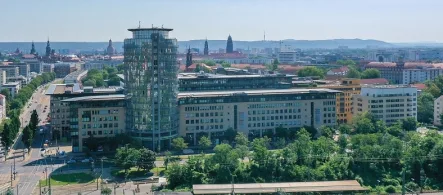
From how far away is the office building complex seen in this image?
194 ft

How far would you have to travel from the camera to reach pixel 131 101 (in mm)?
46625

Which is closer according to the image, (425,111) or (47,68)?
(425,111)

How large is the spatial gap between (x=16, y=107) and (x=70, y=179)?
38585mm

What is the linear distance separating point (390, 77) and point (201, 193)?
80995mm

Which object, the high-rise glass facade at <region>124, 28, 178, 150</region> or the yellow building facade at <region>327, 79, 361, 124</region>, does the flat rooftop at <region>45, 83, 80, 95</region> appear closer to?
the high-rise glass facade at <region>124, 28, 178, 150</region>

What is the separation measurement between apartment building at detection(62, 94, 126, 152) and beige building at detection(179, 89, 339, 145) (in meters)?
5.37

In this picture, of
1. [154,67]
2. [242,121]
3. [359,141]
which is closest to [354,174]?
[359,141]

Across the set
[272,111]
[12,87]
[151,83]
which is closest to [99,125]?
[151,83]

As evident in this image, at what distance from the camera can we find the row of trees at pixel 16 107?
45.5 m

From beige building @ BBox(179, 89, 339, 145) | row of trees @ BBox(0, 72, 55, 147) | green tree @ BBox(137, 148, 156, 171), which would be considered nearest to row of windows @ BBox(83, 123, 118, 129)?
row of trees @ BBox(0, 72, 55, 147)

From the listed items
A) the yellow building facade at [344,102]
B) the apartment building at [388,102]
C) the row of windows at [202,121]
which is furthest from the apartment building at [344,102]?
the row of windows at [202,121]

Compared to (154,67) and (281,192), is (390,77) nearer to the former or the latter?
(154,67)

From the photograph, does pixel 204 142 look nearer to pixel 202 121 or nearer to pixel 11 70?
pixel 202 121

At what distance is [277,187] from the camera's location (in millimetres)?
Result: 33250
